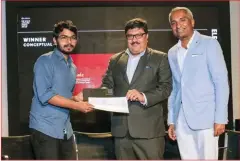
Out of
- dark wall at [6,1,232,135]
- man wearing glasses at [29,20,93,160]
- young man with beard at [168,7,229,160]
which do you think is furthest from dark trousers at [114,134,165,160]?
dark wall at [6,1,232,135]

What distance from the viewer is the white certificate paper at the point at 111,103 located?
2.92 meters

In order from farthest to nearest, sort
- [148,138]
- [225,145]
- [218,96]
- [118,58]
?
[225,145], [118,58], [148,138], [218,96]

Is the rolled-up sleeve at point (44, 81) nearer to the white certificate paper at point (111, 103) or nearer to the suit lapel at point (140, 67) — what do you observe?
the white certificate paper at point (111, 103)

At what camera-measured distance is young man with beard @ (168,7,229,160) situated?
279 centimetres

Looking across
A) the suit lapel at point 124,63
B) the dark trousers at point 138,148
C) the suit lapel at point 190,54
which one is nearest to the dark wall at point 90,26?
the suit lapel at point 124,63

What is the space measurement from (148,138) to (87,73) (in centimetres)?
128

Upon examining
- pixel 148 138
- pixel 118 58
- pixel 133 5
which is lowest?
pixel 148 138

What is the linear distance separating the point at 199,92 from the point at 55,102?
3.50 feet

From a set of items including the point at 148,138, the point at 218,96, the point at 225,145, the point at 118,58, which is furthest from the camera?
the point at 225,145

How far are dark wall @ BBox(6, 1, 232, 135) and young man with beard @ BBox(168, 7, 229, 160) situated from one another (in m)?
1.06

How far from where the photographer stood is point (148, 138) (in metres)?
2.98

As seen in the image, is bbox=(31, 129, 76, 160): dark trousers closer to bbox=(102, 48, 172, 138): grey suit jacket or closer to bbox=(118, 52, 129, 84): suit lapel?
bbox=(102, 48, 172, 138): grey suit jacket

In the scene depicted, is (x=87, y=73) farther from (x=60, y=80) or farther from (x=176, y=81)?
(x=176, y=81)

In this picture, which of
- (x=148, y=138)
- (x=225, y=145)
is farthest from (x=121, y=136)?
(x=225, y=145)
